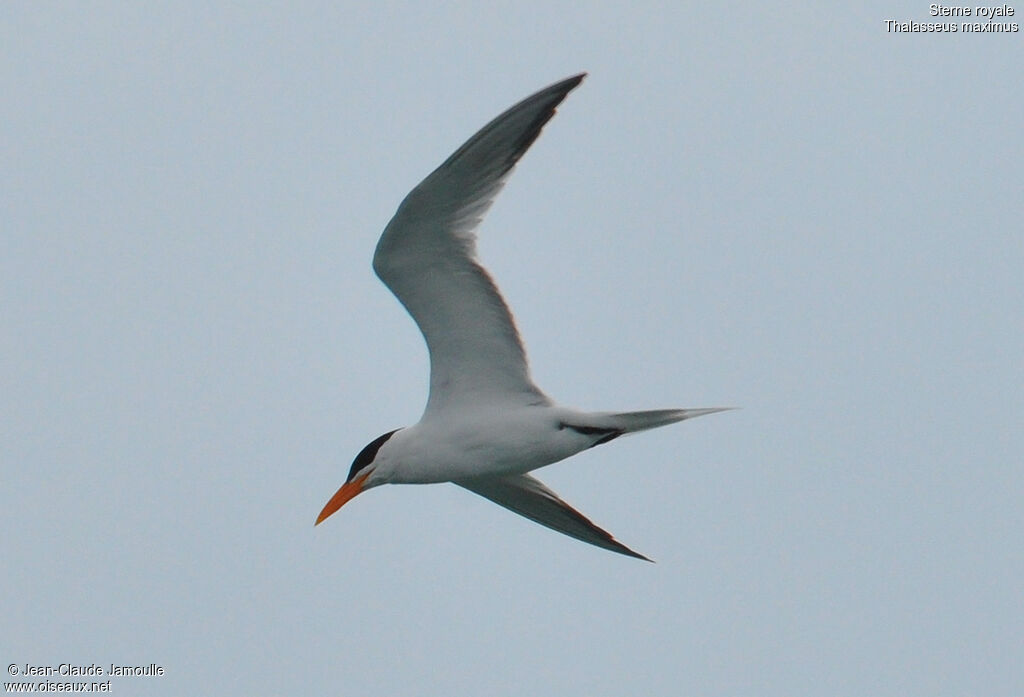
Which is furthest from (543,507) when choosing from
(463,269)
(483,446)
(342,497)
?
(463,269)

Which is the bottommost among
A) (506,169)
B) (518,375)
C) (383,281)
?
(518,375)

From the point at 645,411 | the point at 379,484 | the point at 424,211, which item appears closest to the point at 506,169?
the point at 424,211

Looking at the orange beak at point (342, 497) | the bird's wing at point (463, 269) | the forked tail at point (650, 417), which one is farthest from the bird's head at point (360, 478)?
the forked tail at point (650, 417)

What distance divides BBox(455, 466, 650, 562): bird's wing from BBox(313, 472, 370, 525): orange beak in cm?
77

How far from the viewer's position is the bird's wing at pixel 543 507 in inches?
368

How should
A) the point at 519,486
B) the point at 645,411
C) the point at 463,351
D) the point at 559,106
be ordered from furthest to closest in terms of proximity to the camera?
the point at 519,486 < the point at 463,351 < the point at 645,411 < the point at 559,106

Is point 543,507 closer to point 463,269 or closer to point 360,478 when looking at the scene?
point 360,478

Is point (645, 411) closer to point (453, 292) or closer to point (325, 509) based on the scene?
point (453, 292)

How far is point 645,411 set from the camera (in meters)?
7.97

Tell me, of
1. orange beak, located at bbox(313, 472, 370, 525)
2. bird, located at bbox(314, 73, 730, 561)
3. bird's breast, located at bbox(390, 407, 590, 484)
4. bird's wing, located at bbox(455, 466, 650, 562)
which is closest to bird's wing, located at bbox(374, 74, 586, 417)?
bird, located at bbox(314, 73, 730, 561)

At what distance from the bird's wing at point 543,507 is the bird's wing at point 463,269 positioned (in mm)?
927

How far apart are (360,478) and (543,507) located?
1.38 meters

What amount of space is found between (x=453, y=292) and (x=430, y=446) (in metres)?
1.02

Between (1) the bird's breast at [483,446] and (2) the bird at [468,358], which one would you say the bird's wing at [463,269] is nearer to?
(2) the bird at [468,358]
